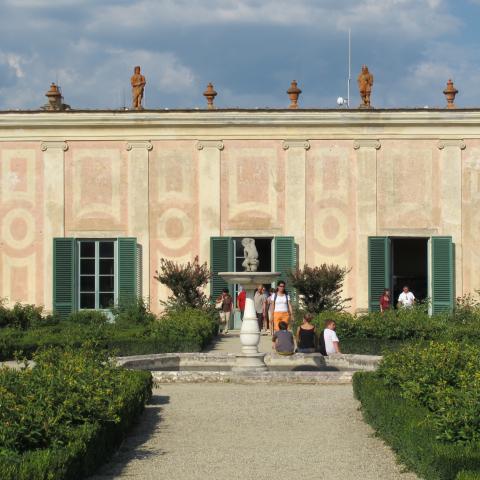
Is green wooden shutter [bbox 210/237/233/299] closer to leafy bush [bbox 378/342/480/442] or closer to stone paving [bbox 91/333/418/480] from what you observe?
stone paving [bbox 91/333/418/480]

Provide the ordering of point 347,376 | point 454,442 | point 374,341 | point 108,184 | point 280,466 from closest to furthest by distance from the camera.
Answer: point 454,442 → point 280,466 → point 347,376 → point 374,341 → point 108,184

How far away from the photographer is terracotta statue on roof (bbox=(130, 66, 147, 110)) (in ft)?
88.4

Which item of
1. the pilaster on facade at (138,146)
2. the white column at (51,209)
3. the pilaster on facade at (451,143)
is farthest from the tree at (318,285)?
the white column at (51,209)

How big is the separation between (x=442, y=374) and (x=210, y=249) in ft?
46.5

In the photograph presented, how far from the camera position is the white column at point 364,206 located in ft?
85.8

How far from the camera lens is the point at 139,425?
1257 centimetres

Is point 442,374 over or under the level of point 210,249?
under

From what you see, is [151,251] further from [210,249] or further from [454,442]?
[454,442]

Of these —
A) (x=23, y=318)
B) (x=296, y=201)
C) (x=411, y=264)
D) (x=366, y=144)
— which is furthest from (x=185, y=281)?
(x=411, y=264)

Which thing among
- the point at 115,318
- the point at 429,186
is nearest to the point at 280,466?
the point at 115,318

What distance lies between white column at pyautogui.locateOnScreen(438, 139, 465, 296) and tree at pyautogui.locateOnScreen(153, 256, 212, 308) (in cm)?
536

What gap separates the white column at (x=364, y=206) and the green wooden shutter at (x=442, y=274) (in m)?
1.44

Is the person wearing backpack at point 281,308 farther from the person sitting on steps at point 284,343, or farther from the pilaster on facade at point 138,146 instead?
the pilaster on facade at point 138,146

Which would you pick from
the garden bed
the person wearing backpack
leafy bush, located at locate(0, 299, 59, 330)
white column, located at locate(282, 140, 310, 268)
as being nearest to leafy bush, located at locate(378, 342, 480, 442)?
the garden bed
